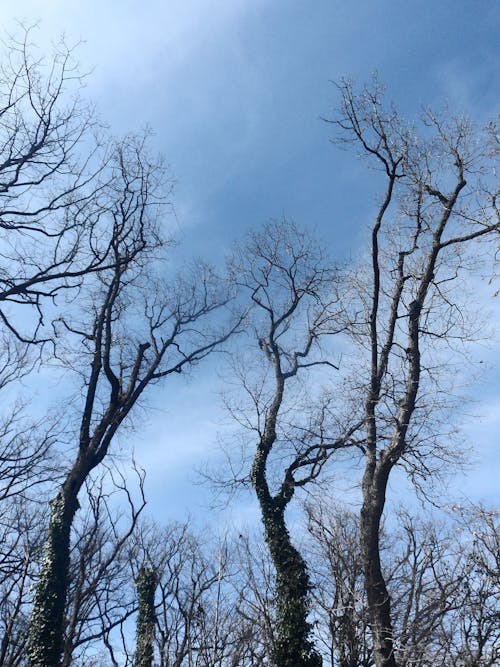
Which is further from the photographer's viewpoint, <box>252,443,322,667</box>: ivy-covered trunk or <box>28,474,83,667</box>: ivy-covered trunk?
<box>252,443,322,667</box>: ivy-covered trunk

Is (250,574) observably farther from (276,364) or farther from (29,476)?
(29,476)

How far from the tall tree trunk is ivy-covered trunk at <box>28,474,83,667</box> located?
5724mm

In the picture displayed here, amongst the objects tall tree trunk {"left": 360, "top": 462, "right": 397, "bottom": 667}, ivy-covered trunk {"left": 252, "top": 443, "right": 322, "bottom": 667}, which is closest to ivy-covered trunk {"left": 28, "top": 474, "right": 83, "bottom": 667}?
ivy-covered trunk {"left": 252, "top": 443, "right": 322, "bottom": 667}

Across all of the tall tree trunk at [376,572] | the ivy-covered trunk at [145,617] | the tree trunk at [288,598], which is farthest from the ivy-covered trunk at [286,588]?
→ the ivy-covered trunk at [145,617]

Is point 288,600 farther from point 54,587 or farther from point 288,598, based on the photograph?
point 54,587

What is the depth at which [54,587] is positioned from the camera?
10.8 m

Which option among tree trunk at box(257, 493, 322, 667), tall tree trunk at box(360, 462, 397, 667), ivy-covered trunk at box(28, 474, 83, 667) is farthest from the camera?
tree trunk at box(257, 493, 322, 667)

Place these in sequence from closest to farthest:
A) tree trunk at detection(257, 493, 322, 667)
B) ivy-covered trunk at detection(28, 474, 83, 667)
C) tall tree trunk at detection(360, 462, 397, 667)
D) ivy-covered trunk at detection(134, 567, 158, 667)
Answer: tall tree trunk at detection(360, 462, 397, 667), ivy-covered trunk at detection(28, 474, 83, 667), tree trunk at detection(257, 493, 322, 667), ivy-covered trunk at detection(134, 567, 158, 667)

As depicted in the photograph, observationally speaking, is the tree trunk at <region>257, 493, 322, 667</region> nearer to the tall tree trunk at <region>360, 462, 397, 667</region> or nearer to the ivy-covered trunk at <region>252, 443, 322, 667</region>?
the ivy-covered trunk at <region>252, 443, 322, 667</region>

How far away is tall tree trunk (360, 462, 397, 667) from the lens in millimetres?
8281

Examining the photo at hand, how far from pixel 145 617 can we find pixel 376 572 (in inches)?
271

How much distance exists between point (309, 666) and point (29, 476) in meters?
10.6

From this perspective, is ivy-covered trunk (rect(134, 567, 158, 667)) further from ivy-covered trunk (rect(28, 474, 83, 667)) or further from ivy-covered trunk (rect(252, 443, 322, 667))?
ivy-covered trunk (rect(252, 443, 322, 667))

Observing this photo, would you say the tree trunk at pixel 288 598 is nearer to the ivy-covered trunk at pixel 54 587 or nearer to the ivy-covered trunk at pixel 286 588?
the ivy-covered trunk at pixel 286 588
